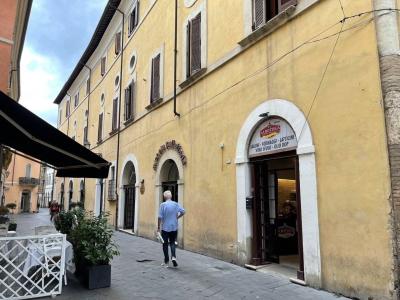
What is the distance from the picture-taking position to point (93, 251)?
250 inches

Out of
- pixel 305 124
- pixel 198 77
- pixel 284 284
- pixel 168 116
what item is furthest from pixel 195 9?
pixel 284 284

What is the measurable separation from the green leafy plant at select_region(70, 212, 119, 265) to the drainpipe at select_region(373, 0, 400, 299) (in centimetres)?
438

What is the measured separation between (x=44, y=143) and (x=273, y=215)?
4774 mm

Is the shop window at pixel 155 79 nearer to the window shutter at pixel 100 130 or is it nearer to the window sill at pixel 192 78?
the window sill at pixel 192 78

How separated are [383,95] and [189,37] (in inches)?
286

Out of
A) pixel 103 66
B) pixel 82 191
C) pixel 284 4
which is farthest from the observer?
pixel 82 191

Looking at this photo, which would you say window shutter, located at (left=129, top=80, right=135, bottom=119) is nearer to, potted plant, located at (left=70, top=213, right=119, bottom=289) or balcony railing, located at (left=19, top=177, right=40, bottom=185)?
potted plant, located at (left=70, top=213, right=119, bottom=289)

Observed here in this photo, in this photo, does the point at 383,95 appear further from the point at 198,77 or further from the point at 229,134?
the point at 198,77

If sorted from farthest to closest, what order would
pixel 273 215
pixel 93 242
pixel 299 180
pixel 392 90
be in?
pixel 273 215, pixel 299 180, pixel 93 242, pixel 392 90

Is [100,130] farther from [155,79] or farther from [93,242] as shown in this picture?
[93,242]

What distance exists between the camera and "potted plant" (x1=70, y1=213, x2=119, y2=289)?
6230 mm

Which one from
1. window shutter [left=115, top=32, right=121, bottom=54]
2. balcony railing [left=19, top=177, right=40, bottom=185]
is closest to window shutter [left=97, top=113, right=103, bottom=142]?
window shutter [left=115, top=32, right=121, bottom=54]

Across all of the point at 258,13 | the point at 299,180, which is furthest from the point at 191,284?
the point at 258,13

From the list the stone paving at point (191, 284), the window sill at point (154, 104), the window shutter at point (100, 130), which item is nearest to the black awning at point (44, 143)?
the stone paving at point (191, 284)
